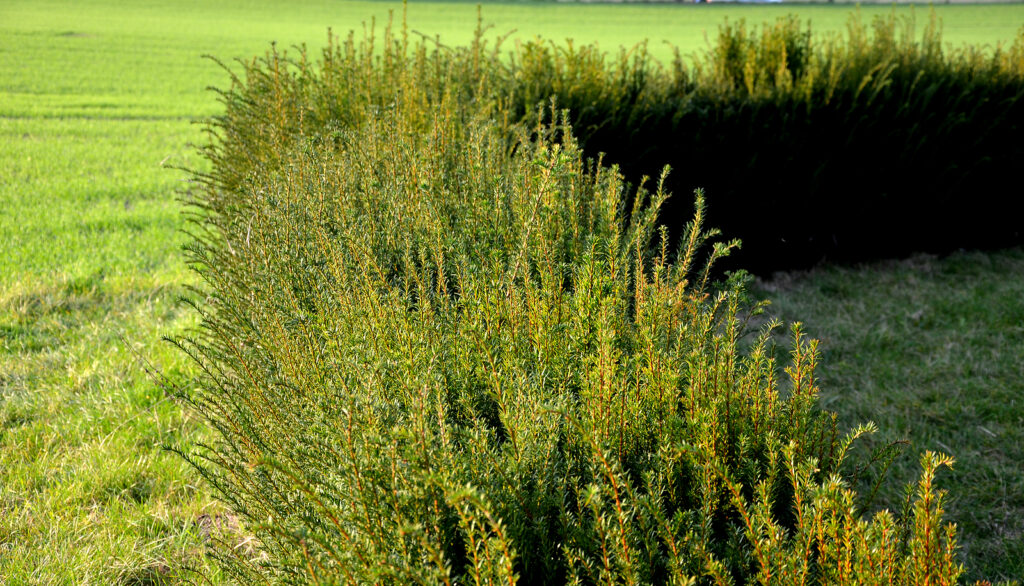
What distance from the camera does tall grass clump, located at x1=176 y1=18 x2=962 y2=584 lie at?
1472mm

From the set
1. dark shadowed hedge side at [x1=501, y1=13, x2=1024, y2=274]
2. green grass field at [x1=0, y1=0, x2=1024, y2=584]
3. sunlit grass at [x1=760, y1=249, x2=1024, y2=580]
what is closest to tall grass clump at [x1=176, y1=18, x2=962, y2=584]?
green grass field at [x1=0, y1=0, x2=1024, y2=584]

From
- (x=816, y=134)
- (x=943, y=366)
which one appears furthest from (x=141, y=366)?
(x=816, y=134)

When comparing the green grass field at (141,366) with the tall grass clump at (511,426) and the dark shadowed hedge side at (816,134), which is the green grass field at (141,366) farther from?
the tall grass clump at (511,426)

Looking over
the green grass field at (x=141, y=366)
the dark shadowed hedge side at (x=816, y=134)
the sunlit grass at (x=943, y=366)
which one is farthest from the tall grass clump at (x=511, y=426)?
the dark shadowed hedge side at (x=816, y=134)

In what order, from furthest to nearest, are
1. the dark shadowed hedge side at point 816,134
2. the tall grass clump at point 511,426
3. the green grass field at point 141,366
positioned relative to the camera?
the dark shadowed hedge side at point 816,134 < the green grass field at point 141,366 < the tall grass clump at point 511,426

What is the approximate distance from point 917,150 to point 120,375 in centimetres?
681

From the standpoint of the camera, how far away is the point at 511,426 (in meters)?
1.73

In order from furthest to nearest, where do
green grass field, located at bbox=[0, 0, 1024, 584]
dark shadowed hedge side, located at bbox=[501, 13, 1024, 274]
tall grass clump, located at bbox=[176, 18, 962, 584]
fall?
1. dark shadowed hedge side, located at bbox=[501, 13, 1024, 274]
2. green grass field, located at bbox=[0, 0, 1024, 584]
3. tall grass clump, located at bbox=[176, 18, 962, 584]

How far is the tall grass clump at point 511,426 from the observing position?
1472mm

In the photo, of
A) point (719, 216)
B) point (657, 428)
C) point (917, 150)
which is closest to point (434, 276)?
point (657, 428)

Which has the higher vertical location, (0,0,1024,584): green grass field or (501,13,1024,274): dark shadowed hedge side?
(501,13,1024,274): dark shadowed hedge side

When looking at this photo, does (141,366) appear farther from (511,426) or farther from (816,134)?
(816,134)

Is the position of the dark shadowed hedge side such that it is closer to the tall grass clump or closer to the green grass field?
the green grass field

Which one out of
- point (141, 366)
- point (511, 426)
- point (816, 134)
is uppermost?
point (816, 134)
